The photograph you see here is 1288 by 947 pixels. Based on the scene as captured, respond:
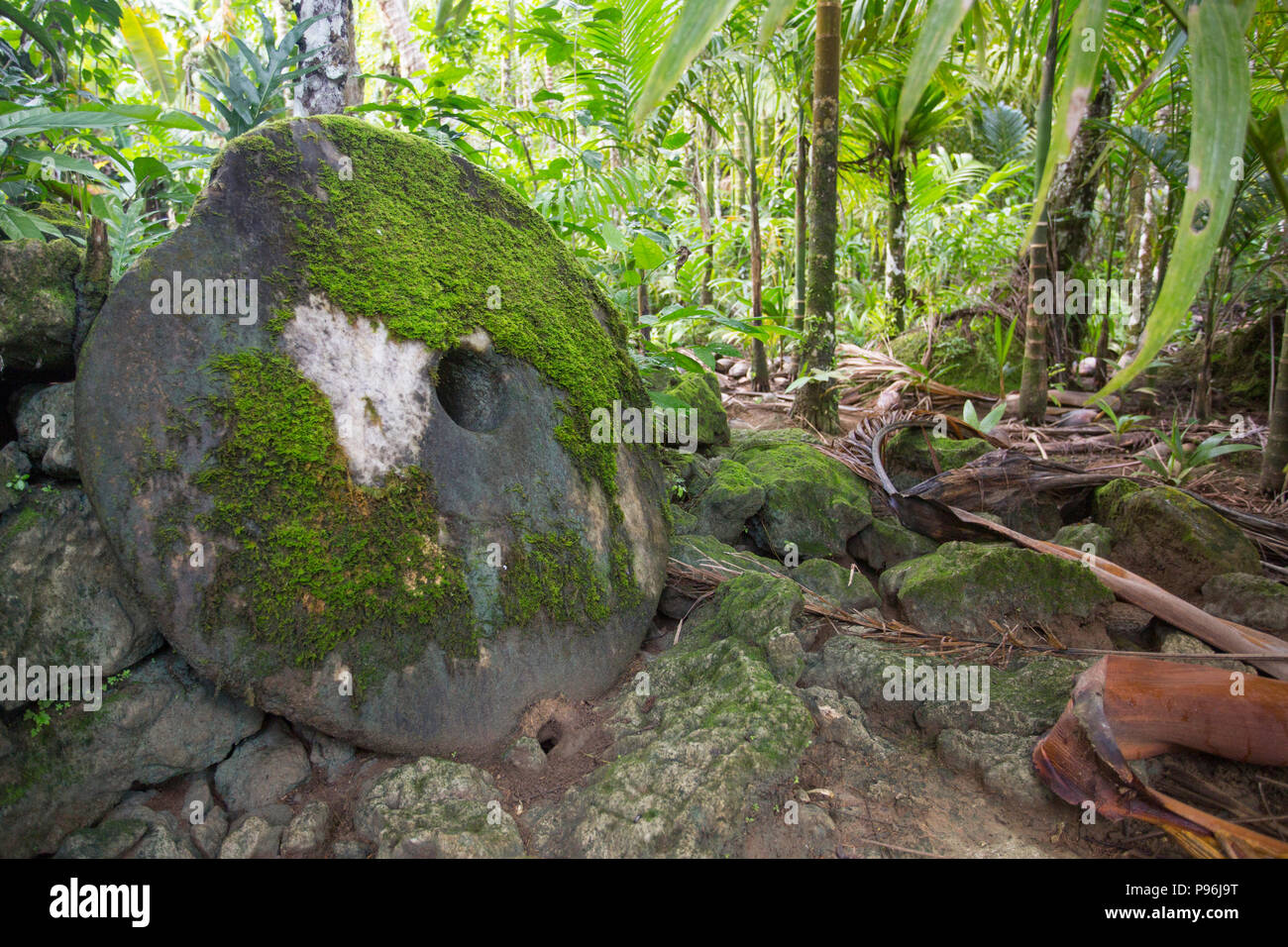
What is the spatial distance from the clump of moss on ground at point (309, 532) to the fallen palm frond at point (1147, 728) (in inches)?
69.8

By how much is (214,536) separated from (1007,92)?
11.2 meters

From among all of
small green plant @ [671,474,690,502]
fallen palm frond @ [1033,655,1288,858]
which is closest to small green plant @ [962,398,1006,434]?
small green plant @ [671,474,690,502]

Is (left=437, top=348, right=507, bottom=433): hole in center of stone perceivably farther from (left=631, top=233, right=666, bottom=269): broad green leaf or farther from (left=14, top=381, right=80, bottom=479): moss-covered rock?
(left=631, top=233, right=666, bottom=269): broad green leaf

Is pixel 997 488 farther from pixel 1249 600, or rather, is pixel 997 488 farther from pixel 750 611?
pixel 750 611

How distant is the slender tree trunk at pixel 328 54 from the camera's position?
12.2 feet

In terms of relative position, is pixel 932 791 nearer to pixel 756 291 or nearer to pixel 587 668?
pixel 587 668

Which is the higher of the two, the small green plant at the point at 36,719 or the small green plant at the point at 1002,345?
the small green plant at the point at 1002,345

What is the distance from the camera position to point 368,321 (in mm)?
2498

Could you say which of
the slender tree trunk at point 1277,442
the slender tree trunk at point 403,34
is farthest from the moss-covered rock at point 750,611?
the slender tree trunk at point 403,34

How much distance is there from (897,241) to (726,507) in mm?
5102

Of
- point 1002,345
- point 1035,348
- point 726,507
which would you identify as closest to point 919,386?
point 1035,348

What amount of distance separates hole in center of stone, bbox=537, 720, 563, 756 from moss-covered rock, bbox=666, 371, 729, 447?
2370 mm

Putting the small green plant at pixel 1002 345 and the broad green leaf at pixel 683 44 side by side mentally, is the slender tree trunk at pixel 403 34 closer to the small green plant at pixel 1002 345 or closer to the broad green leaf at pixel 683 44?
the small green plant at pixel 1002 345

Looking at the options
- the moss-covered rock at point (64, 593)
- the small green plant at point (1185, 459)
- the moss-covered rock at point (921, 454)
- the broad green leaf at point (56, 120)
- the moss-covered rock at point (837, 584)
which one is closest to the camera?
the moss-covered rock at point (64, 593)
